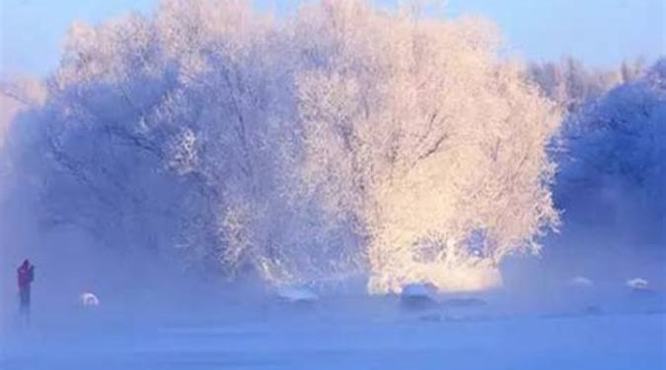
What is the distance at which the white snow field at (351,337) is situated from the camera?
19266mm

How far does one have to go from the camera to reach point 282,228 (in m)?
38.2

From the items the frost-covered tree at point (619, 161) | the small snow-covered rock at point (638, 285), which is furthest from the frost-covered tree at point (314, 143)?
the frost-covered tree at point (619, 161)

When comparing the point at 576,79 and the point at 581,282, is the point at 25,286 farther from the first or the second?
the point at 576,79

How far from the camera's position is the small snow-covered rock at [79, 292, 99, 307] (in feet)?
118

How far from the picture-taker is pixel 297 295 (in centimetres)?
3431

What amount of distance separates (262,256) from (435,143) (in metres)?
5.19

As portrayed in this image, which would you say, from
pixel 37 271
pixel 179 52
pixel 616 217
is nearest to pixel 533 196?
pixel 179 52

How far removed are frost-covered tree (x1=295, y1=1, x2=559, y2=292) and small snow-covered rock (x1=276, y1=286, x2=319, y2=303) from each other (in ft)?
6.52

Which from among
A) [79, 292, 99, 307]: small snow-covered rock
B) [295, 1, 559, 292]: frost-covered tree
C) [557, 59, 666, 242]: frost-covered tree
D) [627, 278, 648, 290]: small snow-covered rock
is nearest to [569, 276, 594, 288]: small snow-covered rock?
[627, 278, 648, 290]: small snow-covered rock

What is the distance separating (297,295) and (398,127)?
16.4 ft

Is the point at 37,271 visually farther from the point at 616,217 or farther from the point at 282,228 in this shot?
the point at 616,217

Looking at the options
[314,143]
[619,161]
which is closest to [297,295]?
[314,143]

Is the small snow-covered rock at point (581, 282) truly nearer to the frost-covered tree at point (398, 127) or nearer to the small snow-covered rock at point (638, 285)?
the small snow-covered rock at point (638, 285)

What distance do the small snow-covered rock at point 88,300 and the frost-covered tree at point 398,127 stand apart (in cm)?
562
